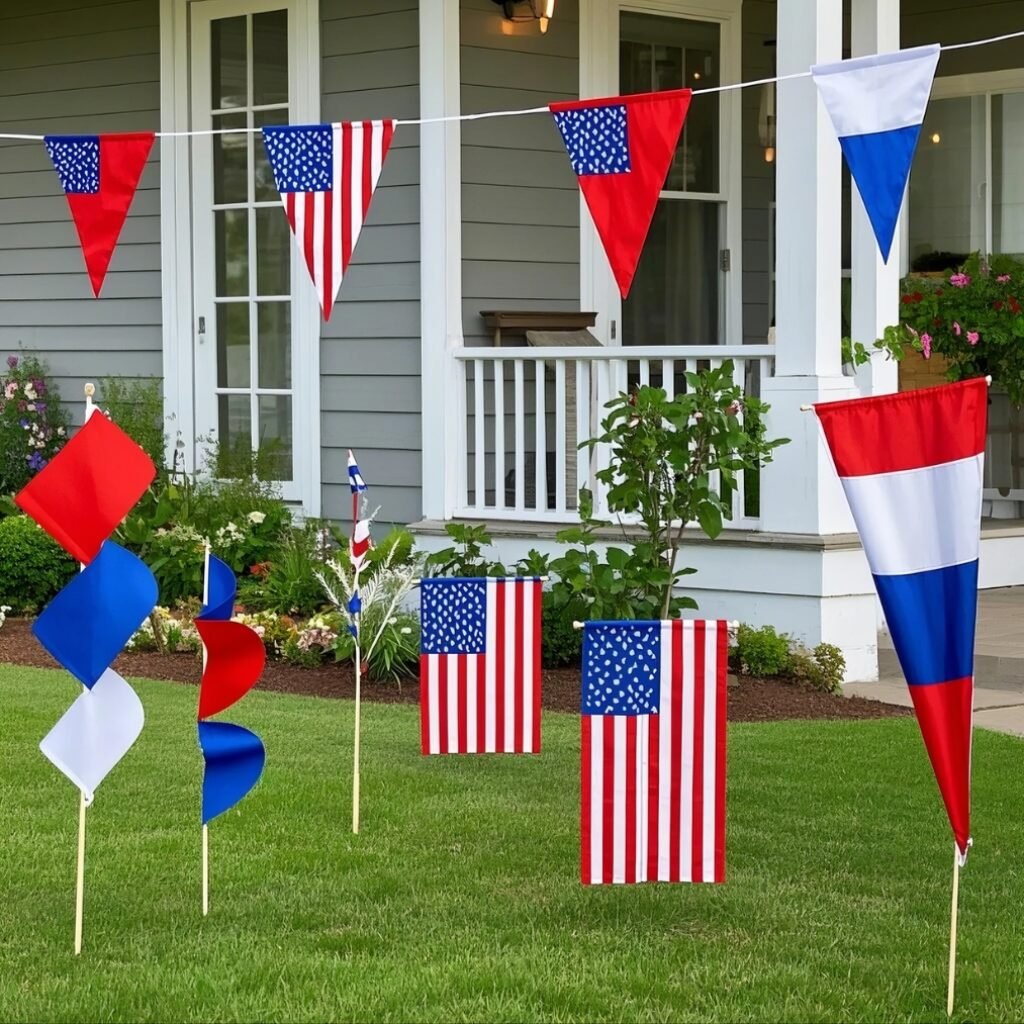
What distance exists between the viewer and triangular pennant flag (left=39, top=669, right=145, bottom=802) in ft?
12.6

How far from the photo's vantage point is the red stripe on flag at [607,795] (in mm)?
3936

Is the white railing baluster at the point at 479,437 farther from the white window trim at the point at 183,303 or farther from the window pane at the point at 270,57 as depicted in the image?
the window pane at the point at 270,57

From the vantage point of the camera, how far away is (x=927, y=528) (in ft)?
11.3

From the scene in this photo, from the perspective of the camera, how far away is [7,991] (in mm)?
3645

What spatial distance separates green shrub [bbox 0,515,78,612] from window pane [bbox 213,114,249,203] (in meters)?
2.10

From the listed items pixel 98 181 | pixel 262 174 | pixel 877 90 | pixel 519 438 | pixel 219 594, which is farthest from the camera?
pixel 262 174

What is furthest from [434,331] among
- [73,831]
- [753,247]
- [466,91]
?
[73,831]

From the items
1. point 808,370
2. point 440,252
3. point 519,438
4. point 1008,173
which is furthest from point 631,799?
point 1008,173

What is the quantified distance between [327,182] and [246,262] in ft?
11.9

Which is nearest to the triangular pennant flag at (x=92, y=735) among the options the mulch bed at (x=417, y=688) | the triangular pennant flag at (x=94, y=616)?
the triangular pennant flag at (x=94, y=616)

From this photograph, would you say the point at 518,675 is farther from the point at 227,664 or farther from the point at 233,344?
the point at 233,344

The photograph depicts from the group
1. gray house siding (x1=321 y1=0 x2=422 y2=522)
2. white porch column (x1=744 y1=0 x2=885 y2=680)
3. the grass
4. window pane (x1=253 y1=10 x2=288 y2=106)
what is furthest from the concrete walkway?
window pane (x1=253 y1=10 x2=288 y2=106)

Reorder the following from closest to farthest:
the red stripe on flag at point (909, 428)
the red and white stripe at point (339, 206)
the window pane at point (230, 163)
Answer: the red stripe on flag at point (909, 428) < the red and white stripe at point (339, 206) < the window pane at point (230, 163)

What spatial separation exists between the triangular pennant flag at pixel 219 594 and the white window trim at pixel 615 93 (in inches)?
208
